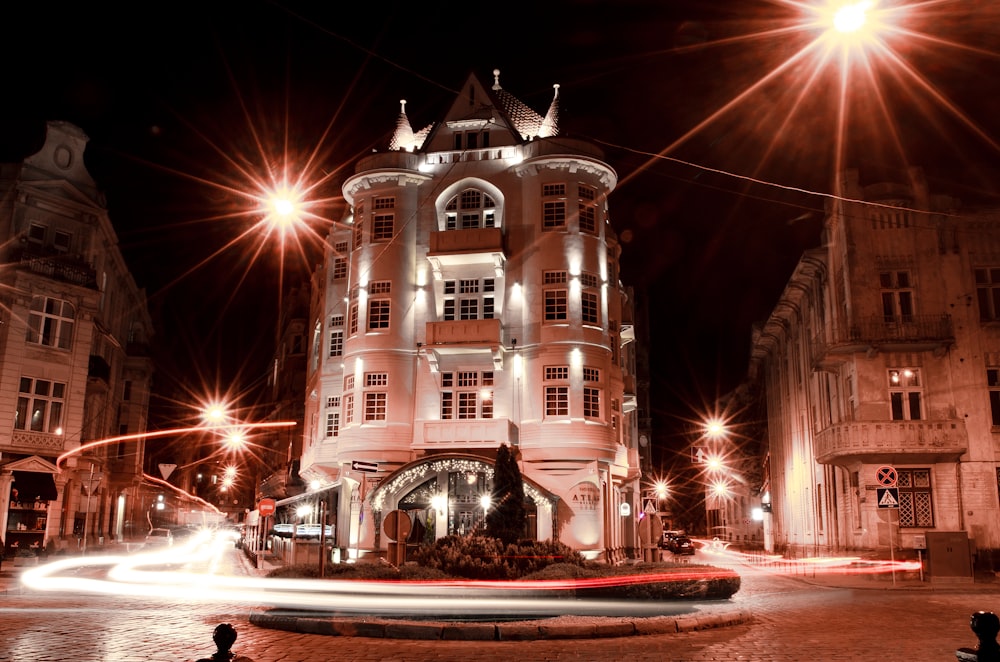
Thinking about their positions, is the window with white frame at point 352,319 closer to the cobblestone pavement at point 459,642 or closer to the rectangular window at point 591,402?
the rectangular window at point 591,402

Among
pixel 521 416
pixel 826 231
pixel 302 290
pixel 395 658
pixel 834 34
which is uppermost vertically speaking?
pixel 302 290

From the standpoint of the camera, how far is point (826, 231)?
39.4 m

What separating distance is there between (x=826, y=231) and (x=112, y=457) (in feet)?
149

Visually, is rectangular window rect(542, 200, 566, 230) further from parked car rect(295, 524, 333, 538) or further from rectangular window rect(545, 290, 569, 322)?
parked car rect(295, 524, 333, 538)

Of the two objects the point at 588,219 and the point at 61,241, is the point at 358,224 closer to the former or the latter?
the point at 588,219

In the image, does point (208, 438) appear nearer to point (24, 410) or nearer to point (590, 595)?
point (24, 410)

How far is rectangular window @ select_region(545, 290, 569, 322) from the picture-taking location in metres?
35.1

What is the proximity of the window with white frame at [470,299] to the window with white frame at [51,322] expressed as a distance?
20035 mm

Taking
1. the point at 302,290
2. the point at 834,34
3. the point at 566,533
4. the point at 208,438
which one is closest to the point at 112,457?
the point at 302,290

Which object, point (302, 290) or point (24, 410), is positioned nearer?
point (24, 410)

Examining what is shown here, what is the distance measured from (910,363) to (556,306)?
15.2 meters

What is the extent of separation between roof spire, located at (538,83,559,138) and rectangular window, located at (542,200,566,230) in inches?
160

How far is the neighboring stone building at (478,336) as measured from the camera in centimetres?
3400

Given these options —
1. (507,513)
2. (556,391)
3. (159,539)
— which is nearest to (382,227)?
(556,391)
